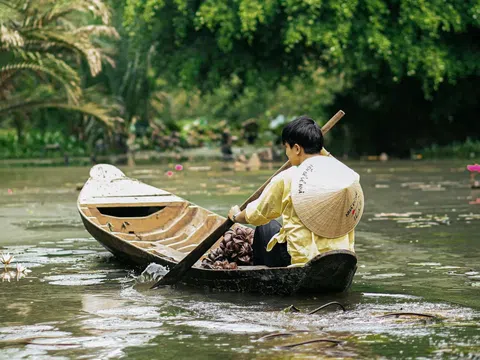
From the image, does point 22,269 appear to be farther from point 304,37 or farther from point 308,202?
point 304,37

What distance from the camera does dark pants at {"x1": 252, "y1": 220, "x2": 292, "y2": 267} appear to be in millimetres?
8258

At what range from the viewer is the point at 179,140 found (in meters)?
43.3

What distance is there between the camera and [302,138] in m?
8.07

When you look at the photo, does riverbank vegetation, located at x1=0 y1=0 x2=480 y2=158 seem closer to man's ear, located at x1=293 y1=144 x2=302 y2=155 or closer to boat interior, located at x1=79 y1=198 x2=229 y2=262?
boat interior, located at x1=79 y1=198 x2=229 y2=262

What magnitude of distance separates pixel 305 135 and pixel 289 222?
66 cm

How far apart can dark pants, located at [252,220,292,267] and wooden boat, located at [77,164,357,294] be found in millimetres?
185

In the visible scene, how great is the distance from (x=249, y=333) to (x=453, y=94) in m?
Answer: 26.1

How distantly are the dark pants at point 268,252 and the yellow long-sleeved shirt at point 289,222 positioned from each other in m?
0.13

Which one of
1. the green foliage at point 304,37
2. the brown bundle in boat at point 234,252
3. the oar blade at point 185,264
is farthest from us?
the green foliage at point 304,37

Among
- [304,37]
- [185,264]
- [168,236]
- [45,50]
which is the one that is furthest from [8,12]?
[185,264]

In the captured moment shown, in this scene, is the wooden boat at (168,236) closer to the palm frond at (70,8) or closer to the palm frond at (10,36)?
the palm frond at (10,36)

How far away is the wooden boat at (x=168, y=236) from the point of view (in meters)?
7.97

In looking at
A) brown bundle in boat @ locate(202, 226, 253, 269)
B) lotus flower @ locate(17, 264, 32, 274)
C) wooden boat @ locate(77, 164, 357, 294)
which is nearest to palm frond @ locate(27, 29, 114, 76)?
wooden boat @ locate(77, 164, 357, 294)

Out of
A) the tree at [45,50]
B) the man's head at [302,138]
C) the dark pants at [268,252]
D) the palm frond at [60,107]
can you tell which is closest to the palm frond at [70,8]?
the tree at [45,50]
